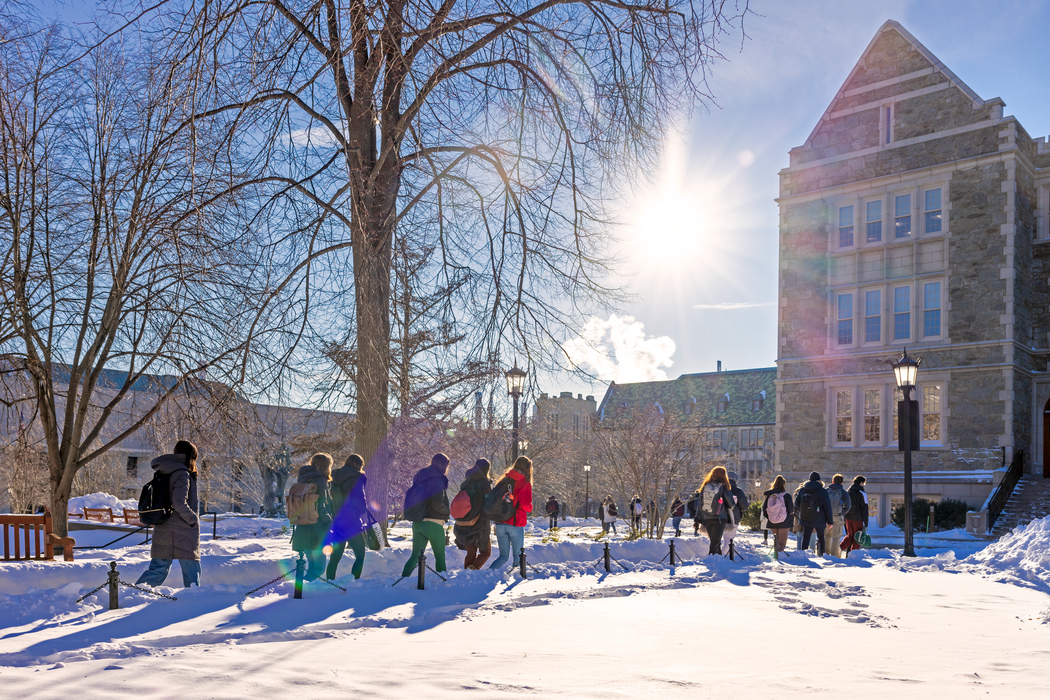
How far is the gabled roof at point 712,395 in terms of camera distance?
241 feet

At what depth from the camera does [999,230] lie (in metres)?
27.3

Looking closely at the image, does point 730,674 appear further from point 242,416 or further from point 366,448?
point 242,416

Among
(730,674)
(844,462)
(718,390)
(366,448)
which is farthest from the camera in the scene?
(718,390)

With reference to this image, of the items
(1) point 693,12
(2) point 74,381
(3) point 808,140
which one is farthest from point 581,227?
(3) point 808,140

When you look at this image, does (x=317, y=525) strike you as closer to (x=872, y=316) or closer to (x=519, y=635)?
(x=519, y=635)

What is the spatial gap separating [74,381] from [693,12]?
1379 cm

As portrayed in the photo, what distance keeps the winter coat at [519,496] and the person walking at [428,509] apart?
1.18 m

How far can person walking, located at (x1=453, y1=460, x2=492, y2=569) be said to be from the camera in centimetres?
1165

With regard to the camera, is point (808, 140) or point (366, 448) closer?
point (366, 448)

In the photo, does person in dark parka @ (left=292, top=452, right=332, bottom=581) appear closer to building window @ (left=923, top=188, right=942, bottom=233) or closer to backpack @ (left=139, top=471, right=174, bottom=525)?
→ backpack @ (left=139, top=471, right=174, bottom=525)

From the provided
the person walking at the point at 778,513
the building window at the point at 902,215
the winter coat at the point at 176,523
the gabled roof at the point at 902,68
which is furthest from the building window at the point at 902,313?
the winter coat at the point at 176,523

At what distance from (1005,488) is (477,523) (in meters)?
20.4

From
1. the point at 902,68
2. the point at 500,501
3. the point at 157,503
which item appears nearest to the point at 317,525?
the point at 157,503

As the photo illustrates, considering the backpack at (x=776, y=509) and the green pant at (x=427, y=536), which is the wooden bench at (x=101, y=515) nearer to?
the green pant at (x=427, y=536)
